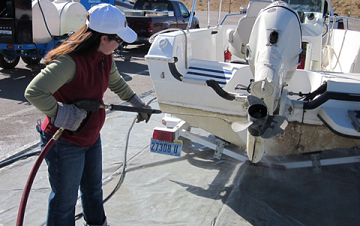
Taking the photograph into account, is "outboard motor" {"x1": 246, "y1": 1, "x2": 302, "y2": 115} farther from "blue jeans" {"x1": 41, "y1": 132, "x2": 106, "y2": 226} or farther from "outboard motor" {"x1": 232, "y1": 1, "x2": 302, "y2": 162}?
"blue jeans" {"x1": 41, "y1": 132, "x2": 106, "y2": 226}

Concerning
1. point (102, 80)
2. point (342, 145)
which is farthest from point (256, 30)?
point (102, 80)

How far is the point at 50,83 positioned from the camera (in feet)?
7.22

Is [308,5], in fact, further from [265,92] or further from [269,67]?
[265,92]

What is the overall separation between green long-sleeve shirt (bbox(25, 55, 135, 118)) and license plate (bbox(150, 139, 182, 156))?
1909 mm

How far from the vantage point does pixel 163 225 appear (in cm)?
Result: 326

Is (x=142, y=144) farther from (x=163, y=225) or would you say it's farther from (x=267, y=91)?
(x=267, y=91)

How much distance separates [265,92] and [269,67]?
30 centimetres

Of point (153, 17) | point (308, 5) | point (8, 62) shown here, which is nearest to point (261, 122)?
point (308, 5)

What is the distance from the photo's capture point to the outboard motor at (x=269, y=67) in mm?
2533

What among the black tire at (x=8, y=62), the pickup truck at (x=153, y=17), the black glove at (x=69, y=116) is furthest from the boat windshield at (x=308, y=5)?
the black tire at (x=8, y=62)

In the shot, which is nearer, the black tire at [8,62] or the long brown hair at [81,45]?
the long brown hair at [81,45]

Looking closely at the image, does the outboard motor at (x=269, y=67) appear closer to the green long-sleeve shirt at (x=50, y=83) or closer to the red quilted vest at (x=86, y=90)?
the red quilted vest at (x=86, y=90)

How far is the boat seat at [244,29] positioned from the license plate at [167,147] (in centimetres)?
233

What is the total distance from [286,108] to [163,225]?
1.53 m
